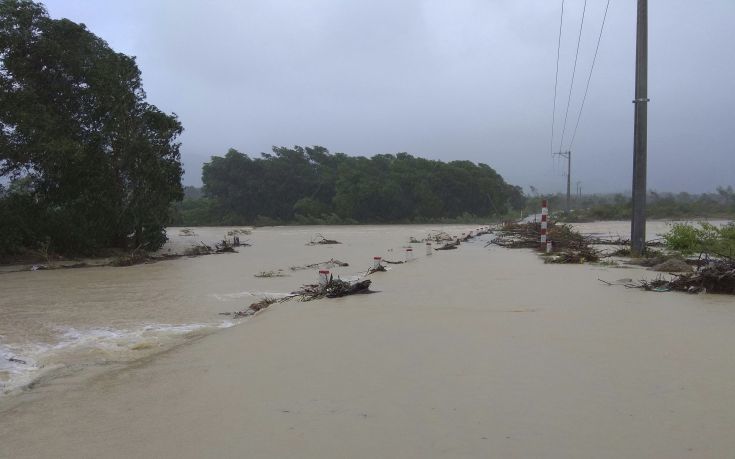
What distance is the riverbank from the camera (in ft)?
9.23

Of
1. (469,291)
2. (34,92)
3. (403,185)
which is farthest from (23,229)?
(403,185)

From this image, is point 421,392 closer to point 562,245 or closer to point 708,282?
point 708,282

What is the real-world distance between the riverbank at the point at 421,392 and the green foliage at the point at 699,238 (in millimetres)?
5640

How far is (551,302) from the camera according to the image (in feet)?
21.6

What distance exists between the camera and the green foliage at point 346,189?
54969 millimetres

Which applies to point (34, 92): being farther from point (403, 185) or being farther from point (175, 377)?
point (403, 185)

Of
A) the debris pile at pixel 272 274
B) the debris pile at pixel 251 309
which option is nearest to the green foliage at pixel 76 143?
the debris pile at pixel 272 274

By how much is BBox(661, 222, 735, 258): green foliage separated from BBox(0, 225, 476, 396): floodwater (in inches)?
280

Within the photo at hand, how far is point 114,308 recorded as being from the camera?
8.06 meters

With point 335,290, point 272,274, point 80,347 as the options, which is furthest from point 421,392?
point 272,274

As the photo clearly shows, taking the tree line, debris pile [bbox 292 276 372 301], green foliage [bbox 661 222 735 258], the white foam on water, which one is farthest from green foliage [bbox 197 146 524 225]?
the white foam on water

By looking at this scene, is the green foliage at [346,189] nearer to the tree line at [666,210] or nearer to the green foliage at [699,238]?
the tree line at [666,210]

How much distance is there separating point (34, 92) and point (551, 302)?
1605 cm

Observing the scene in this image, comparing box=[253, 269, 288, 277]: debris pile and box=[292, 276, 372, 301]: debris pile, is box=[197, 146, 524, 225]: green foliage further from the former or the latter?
box=[292, 276, 372, 301]: debris pile
